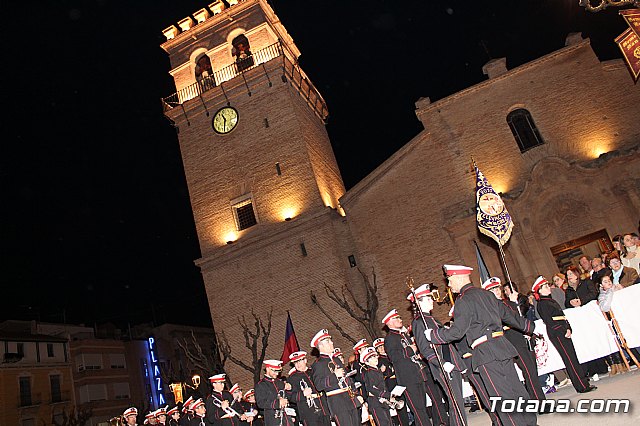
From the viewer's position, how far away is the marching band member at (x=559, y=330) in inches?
381

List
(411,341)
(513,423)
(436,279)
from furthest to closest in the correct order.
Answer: (436,279) → (411,341) → (513,423)

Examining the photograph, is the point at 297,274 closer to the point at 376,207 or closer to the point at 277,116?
the point at 376,207

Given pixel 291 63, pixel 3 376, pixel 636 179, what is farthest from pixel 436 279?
pixel 3 376

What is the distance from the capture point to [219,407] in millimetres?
12172

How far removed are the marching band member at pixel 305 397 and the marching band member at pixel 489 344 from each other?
14.7 ft

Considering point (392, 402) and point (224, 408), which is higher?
point (224, 408)

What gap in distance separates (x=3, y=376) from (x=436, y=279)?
32.5 meters

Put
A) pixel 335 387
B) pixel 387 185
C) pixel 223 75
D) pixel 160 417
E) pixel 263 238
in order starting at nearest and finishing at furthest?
pixel 335 387
pixel 160 417
pixel 387 185
pixel 263 238
pixel 223 75

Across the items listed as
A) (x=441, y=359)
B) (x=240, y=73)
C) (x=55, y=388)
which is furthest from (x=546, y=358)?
(x=55, y=388)

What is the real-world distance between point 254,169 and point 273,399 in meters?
17.6

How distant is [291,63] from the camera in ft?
94.0

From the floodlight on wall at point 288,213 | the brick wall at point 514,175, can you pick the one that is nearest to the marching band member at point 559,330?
the brick wall at point 514,175

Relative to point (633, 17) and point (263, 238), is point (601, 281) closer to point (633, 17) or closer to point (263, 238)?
point (633, 17)

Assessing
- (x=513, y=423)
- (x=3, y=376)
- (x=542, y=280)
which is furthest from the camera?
(x=3, y=376)
